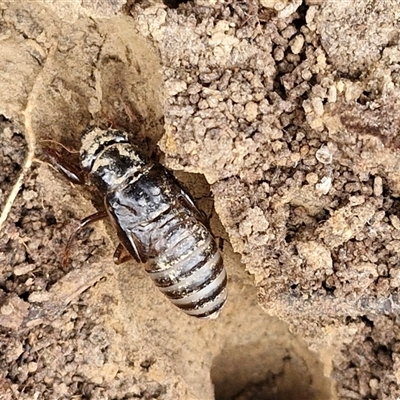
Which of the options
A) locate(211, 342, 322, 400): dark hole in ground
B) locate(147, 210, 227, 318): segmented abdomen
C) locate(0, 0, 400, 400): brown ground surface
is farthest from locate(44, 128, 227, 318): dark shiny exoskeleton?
locate(211, 342, 322, 400): dark hole in ground

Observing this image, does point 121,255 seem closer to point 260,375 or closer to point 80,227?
point 80,227

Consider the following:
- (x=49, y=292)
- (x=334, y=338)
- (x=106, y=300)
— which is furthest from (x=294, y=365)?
(x=49, y=292)

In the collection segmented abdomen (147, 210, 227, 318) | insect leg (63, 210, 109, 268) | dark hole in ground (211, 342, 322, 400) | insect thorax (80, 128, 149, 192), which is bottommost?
dark hole in ground (211, 342, 322, 400)

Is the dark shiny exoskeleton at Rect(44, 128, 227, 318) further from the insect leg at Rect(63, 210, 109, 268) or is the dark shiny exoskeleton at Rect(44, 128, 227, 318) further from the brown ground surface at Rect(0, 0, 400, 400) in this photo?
the brown ground surface at Rect(0, 0, 400, 400)

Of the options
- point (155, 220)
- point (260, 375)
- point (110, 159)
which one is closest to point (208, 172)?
point (155, 220)

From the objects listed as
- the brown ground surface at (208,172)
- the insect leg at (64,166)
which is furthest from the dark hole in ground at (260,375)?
the insect leg at (64,166)

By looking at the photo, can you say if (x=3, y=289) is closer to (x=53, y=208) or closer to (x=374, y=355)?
(x=53, y=208)
